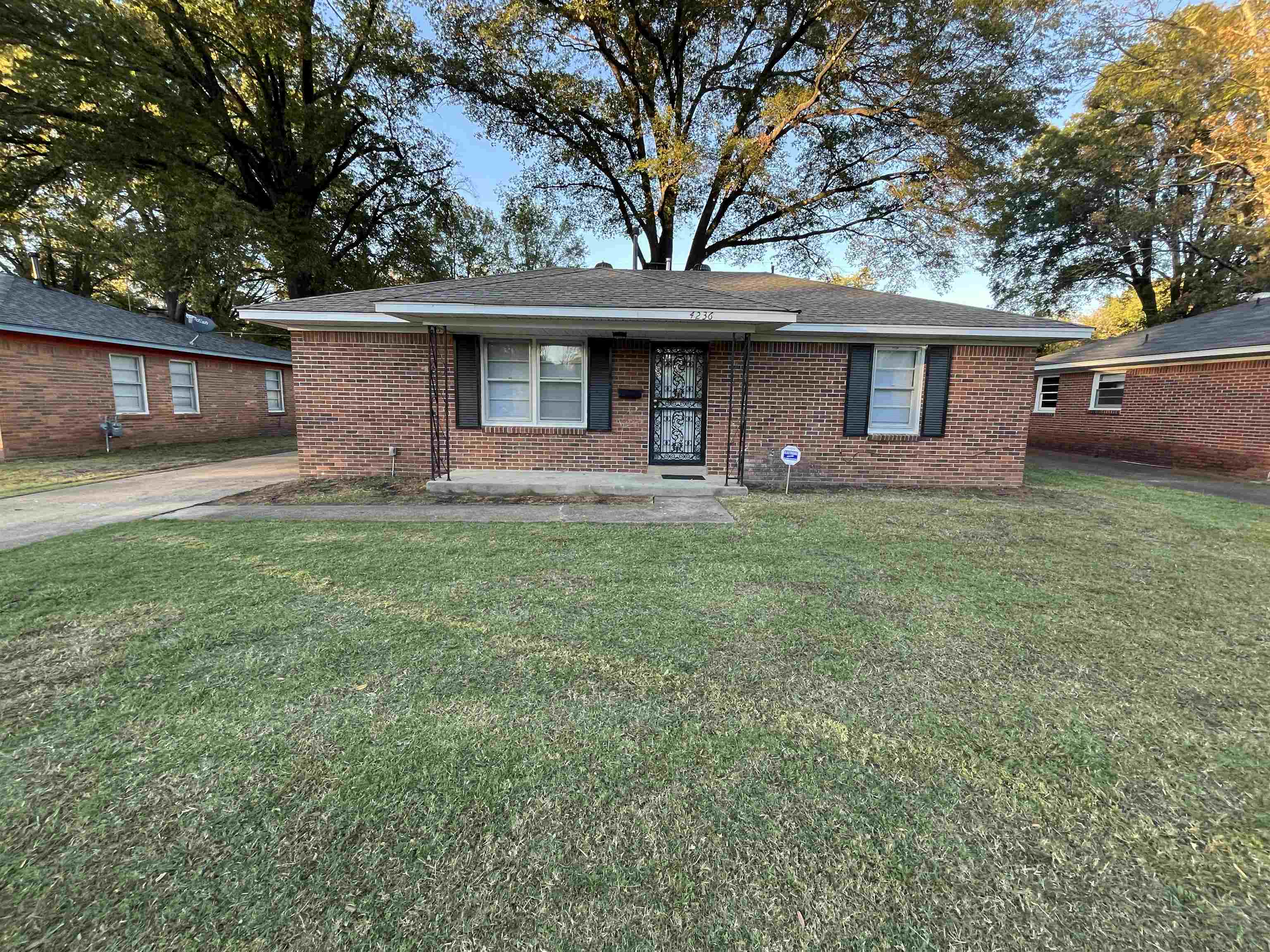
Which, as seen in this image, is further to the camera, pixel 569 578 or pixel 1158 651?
pixel 569 578

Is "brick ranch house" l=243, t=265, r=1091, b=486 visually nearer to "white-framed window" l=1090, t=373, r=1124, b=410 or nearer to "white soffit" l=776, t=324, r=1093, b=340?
"white soffit" l=776, t=324, r=1093, b=340

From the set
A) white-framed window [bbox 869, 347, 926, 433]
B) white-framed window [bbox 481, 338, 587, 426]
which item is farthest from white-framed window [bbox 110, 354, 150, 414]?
white-framed window [bbox 869, 347, 926, 433]

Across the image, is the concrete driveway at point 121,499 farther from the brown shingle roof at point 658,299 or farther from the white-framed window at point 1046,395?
the white-framed window at point 1046,395

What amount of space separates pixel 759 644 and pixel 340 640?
2579mm

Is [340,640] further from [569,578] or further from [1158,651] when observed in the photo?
[1158,651]

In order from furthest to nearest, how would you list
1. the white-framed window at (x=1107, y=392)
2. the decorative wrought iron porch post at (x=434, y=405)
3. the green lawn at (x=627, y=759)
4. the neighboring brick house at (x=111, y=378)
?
1. the white-framed window at (x=1107, y=392)
2. the neighboring brick house at (x=111, y=378)
3. the decorative wrought iron porch post at (x=434, y=405)
4. the green lawn at (x=627, y=759)

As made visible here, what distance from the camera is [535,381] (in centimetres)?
850

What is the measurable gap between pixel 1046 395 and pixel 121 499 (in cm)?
2267

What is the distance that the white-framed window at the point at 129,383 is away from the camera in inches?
488

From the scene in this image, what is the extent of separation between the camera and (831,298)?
31.3ft

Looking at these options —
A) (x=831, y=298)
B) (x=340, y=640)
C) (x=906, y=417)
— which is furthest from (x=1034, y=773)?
(x=831, y=298)

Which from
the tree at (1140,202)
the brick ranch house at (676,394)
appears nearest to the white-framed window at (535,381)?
the brick ranch house at (676,394)

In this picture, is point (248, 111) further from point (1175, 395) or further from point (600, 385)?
point (1175, 395)

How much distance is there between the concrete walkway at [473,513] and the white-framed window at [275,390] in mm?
13175
